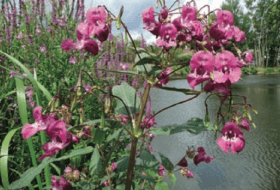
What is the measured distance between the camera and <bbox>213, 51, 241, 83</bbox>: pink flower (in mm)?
461

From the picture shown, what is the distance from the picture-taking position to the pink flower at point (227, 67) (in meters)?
0.46

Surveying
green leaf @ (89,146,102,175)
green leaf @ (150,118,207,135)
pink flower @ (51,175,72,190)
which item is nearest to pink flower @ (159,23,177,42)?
green leaf @ (150,118,207,135)

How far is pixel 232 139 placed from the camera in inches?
22.3

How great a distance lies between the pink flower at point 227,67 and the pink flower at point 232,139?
0.15m

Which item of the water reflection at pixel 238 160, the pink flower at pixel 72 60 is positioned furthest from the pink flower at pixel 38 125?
the pink flower at pixel 72 60

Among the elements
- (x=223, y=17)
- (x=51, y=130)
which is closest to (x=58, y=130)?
(x=51, y=130)

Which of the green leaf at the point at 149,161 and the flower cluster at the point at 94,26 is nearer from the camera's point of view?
the flower cluster at the point at 94,26

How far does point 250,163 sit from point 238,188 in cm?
40

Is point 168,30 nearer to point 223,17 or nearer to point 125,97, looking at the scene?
point 223,17

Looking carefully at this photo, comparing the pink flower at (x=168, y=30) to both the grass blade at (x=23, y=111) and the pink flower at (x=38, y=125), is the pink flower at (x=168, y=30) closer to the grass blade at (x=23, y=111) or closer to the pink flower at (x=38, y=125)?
the pink flower at (x=38, y=125)

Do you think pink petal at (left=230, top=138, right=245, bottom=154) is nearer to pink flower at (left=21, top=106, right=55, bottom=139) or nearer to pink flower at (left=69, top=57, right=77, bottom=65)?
pink flower at (left=21, top=106, right=55, bottom=139)

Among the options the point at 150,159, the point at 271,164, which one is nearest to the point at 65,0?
the point at 150,159

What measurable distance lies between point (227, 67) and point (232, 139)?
0.22m

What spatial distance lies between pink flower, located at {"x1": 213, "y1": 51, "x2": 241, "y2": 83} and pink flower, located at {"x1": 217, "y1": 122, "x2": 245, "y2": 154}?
154 millimetres
